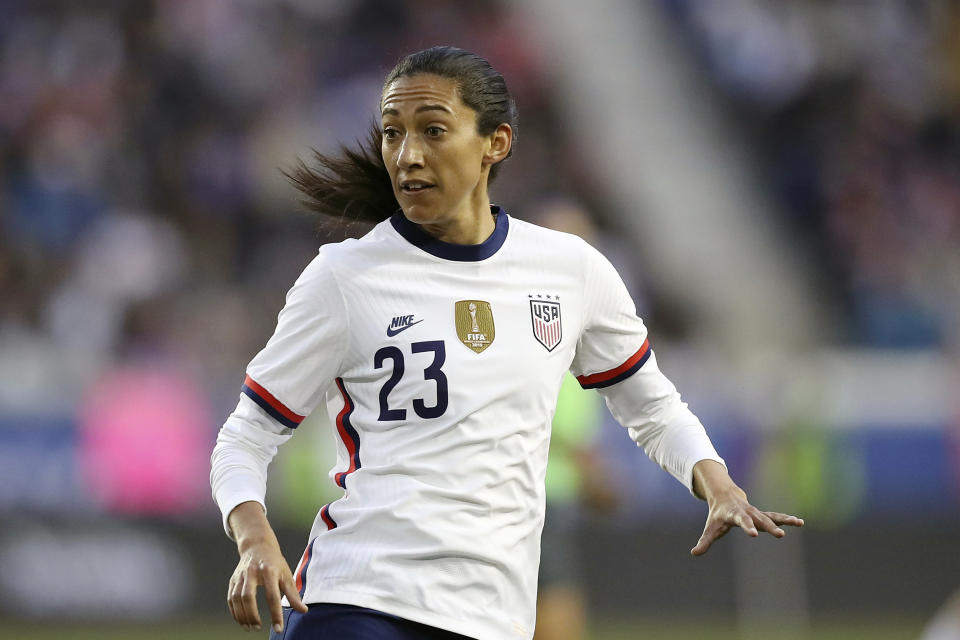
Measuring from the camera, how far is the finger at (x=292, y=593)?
3012 mm

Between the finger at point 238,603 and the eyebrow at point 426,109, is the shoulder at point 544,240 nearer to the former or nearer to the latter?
the eyebrow at point 426,109

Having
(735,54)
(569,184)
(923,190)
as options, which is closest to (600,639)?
(569,184)

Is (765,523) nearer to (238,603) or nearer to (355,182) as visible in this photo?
(238,603)

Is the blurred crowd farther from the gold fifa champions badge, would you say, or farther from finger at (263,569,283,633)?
finger at (263,569,283,633)

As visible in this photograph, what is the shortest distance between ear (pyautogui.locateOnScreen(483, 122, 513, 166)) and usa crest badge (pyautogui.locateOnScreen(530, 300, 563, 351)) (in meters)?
0.35

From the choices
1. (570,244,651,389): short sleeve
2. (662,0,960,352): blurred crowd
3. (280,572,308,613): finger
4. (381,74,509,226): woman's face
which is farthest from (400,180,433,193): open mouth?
(662,0,960,352): blurred crowd

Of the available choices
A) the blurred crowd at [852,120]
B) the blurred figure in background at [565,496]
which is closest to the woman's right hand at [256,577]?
the blurred figure in background at [565,496]

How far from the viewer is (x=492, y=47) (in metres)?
14.5

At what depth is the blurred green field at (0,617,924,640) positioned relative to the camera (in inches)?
367

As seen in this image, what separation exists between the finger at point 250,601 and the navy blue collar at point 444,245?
867 mm

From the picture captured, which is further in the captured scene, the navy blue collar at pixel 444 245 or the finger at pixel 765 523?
the navy blue collar at pixel 444 245

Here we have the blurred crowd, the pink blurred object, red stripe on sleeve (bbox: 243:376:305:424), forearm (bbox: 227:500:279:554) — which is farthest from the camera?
the blurred crowd

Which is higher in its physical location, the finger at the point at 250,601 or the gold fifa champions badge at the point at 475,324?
the gold fifa champions badge at the point at 475,324

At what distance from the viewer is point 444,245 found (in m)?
3.46
